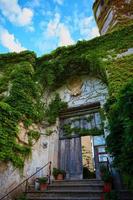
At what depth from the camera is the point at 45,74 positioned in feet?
29.6

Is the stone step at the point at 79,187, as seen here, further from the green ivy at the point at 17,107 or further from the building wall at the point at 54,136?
the green ivy at the point at 17,107

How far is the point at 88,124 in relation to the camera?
834 cm

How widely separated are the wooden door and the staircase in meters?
1.36

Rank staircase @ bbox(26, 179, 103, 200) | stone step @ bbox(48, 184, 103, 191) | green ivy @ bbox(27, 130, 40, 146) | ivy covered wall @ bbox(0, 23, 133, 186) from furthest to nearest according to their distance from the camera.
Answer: green ivy @ bbox(27, 130, 40, 146), ivy covered wall @ bbox(0, 23, 133, 186), stone step @ bbox(48, 184, 103, 191), staircase @ bbox(26, 179, 103, 200)

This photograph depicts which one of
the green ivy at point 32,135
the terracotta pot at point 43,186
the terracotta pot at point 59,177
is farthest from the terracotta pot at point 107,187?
the green ivy at point 32,135

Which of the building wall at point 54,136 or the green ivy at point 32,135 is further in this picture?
the green ivy at point 32,135

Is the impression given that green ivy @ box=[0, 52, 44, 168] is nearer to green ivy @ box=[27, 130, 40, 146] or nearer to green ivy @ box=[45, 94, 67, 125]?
green ivy @ box=[27, 130, 40, 146]

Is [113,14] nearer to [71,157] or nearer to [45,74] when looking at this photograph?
[45,74]

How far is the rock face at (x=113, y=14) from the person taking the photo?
12.0 m

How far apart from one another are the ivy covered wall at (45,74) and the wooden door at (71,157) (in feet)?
4.63

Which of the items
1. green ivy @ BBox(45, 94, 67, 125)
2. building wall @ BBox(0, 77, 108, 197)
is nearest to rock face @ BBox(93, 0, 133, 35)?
building wall @ BBox(0, 77, 108, 197)

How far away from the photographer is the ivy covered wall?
640 centimetres

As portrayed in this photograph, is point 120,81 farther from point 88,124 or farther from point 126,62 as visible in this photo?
point 88,124

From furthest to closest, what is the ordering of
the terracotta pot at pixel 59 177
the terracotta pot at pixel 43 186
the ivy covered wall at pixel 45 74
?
the terracotta pot at pixel 59 177 < the ivy covered wall at pixel 45 74 < the terracotta pot at pixel 43 186
